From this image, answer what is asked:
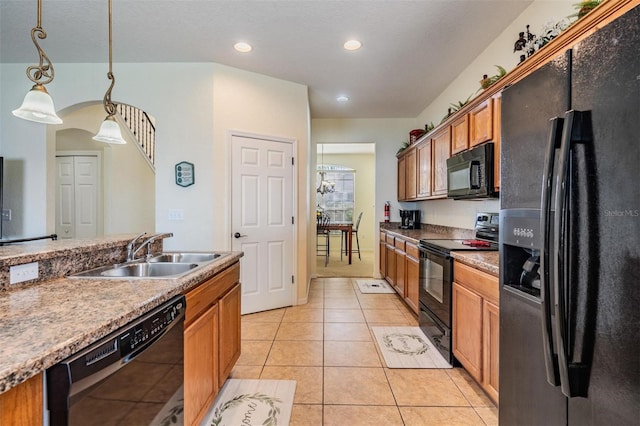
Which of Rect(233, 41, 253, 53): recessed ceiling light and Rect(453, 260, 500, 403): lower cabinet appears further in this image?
Rect(233, 41, 253, 53): recessed ceiling light

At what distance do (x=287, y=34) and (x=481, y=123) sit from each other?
1.88m

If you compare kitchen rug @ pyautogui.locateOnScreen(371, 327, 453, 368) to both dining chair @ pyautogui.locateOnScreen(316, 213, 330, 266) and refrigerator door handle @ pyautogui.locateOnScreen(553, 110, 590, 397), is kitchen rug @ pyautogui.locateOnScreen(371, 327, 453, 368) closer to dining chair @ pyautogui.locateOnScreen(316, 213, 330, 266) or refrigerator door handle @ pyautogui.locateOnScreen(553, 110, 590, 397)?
refrigerator door handle @ pyautogui.locateOnScreen(553, 110, 590, 397)

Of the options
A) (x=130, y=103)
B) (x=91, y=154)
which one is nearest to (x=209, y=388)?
(x=130, y=103)

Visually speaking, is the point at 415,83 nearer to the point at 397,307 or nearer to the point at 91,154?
the point at 397,307

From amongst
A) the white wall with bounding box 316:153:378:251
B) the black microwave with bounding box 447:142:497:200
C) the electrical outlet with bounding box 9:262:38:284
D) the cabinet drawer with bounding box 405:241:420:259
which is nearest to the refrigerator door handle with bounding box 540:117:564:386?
the black microwave with bounding box 447:142:497:200

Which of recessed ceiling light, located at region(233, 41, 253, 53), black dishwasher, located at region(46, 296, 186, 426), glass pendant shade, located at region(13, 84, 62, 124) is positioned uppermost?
recessed ceiling light, located at region(233, 41, 253, 53)

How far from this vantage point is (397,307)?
12.4 feet

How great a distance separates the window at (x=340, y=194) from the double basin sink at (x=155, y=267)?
6474mm

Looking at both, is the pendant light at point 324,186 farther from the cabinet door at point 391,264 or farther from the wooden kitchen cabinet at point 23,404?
the wooden kitchen cabinet at point 23,404

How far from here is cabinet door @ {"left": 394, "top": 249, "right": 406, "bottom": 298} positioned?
3.76 m

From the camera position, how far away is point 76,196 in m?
4.97

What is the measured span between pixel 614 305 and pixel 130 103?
414 cm

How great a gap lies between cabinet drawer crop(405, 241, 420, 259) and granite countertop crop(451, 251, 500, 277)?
888 millimetres

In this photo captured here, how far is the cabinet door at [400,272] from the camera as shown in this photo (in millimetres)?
3763
